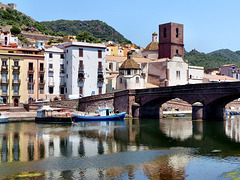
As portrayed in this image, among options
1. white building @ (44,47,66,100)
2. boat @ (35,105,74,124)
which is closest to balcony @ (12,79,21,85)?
white building @ (44,47,66,100)

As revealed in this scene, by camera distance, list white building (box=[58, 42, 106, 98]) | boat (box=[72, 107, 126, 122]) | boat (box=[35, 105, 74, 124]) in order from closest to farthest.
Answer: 1. boat (box=[35, 105, 74, 124])
2. boat (box=[72, 107, 126, 122])
3. white building (box=[58, 42, 106, 98])

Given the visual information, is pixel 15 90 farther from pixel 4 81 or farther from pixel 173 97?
pixel 173 97

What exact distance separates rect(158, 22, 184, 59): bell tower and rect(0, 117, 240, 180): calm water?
58616mm

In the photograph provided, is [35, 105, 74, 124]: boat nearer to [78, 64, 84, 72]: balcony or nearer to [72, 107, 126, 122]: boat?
[72, 107, 126, 122]: boat

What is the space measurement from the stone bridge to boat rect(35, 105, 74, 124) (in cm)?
1245

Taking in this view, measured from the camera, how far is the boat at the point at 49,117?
230ft

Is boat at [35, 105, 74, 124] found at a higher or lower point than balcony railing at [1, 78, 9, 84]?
lower

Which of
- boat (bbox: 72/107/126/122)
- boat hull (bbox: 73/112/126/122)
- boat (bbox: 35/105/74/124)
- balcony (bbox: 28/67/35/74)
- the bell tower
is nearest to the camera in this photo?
boat (bbox: 35/105/74/124)

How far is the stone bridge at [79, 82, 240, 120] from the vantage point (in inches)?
2648

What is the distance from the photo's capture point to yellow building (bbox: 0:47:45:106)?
272 ft

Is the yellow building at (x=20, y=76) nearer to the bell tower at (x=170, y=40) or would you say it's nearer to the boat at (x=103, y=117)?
the boat at (x=103, y=117)

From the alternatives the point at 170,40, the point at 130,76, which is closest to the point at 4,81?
the point at 130,76

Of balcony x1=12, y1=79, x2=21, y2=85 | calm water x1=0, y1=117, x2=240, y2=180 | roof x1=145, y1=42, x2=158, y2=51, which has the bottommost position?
calm water x1=0, y1=117, x2=240, y2=180

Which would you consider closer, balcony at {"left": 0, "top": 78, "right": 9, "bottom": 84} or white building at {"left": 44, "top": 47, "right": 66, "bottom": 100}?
balcony at {"left": 0, "top": 78, "right": 9, "bottom": 84}
